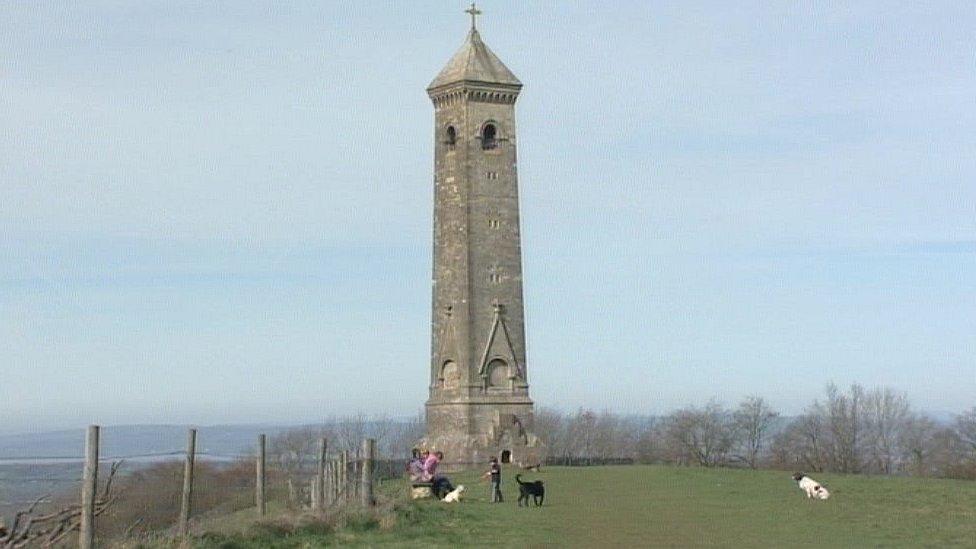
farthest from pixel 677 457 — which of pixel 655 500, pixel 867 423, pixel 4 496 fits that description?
pixel 4 496

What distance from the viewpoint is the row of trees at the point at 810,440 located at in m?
77.2

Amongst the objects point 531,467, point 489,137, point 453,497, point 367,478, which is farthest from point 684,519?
point 489,137

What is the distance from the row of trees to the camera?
77.2 metres

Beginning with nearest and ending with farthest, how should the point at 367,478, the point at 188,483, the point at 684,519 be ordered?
the point at 188,483, the point at 684,519, the point at 367,478

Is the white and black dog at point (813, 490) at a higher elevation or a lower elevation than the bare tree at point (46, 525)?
higher

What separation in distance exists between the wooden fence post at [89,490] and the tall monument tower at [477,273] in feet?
119

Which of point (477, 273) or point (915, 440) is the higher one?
point (477, 273)

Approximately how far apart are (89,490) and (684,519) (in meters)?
12.2

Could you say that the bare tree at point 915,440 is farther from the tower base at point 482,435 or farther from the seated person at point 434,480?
the seated person at point 434,480

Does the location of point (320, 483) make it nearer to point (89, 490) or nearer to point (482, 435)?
point (89, 490)

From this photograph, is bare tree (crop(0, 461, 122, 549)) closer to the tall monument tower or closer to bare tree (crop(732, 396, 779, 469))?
the tall monument tower

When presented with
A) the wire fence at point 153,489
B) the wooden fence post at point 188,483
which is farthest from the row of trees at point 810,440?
the wooden fence post at point 188,483

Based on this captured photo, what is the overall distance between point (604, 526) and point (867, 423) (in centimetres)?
7201

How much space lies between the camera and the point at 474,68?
176 ft
